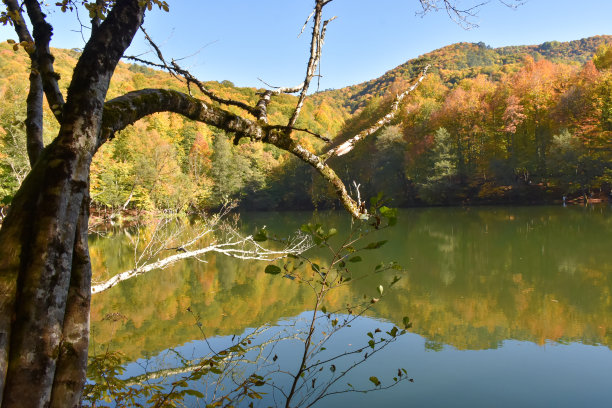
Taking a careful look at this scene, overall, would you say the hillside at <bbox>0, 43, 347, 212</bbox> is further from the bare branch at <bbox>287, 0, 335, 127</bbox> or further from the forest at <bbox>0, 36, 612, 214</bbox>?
the bare branch at <bbox>287, 0, 335, 127</bbox>

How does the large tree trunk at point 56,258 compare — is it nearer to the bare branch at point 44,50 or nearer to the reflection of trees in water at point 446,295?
the bare branch at point 44,50

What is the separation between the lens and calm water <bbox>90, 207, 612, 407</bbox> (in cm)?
445

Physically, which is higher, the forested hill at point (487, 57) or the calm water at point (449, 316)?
the forested hill at point (487, 57)

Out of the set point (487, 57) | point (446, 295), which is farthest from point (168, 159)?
point (487, 57)

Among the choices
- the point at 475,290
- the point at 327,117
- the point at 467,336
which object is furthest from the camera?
the point at 327,117

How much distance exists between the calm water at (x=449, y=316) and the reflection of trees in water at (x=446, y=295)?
0.03 m

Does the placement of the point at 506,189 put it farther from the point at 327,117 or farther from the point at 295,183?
the point at 327,117

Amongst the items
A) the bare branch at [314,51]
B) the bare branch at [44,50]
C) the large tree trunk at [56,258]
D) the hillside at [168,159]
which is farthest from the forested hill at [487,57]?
the large tree trunk at [56,258]

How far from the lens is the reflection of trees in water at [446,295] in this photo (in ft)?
20.4

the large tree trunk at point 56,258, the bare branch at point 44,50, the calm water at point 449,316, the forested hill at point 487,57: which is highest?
the forested hill at point 487,57

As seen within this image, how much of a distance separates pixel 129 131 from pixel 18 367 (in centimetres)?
3498

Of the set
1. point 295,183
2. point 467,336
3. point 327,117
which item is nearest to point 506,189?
point 295,183

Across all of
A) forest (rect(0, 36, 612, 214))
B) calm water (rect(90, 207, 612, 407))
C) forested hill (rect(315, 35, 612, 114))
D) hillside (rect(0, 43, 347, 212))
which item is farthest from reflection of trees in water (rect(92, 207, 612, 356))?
forested hill (rect(315, 35, 612, 114))

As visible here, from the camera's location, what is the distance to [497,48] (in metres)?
78.7
